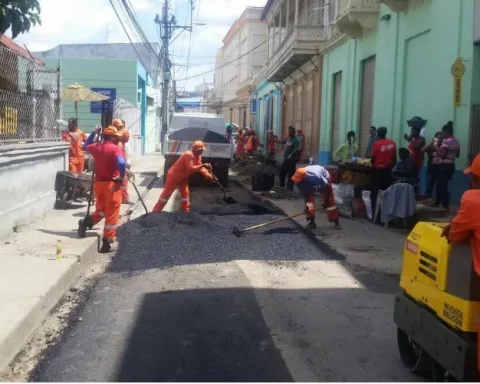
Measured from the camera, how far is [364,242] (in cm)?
960

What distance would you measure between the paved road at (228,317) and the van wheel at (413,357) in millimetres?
85

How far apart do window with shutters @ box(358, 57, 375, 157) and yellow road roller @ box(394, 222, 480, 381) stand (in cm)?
1260

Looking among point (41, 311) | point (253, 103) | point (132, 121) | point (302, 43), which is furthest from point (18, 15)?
point (253, 103)

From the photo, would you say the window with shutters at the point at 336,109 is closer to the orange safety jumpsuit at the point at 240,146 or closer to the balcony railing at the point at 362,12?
the balcony railing at the point at 362,12

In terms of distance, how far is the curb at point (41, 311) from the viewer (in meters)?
4.60

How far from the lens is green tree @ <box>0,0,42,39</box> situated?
7.06 m

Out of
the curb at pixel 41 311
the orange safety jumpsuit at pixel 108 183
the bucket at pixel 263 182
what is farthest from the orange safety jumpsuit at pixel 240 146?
the curb at pixel 41 311

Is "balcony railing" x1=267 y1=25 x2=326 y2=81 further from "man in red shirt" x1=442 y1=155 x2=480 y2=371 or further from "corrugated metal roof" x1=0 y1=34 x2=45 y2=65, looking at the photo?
"man in red shirt" x1=442 y1=155 x2=480 y2=371

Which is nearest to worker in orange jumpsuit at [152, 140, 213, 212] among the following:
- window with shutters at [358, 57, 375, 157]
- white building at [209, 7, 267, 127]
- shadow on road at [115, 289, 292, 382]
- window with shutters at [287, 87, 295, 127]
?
shadow on road at [115, 289, 292, 382]

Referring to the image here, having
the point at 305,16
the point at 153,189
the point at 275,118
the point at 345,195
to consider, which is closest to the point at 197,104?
the point at 275,118

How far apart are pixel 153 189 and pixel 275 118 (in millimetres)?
17515

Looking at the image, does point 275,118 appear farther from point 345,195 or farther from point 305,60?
point 345,195

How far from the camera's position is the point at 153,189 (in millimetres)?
17562

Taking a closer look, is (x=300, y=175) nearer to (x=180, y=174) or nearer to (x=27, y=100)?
(x=180, y=174)
